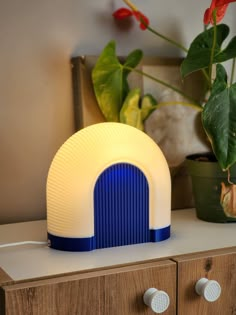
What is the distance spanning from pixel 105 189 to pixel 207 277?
0.25 meters

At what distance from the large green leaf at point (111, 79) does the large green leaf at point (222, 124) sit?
312 millimetres

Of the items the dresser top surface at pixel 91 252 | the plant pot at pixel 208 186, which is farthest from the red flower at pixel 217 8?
the dresser top surface at pixel 91 252

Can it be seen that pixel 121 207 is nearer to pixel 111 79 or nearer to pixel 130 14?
pixel 111 79

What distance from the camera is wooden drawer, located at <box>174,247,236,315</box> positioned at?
3.25 ft

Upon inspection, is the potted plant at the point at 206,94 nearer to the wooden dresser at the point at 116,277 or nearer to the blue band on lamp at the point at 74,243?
the wooden dresser at the point at 116,277

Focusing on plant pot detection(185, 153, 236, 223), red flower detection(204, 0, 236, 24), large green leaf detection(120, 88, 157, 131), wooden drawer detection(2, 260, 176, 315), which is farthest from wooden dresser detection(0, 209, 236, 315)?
red flower detection(204, 0, 236, 24)

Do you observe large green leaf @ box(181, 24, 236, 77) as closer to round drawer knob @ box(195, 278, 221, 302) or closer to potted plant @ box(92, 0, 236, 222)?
potted plant @ box(92, 0, 236, 222)

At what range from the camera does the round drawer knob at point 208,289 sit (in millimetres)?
982

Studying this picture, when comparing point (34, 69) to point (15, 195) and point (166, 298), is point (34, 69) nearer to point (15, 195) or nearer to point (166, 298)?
point (15, 195)

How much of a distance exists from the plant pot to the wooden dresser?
148mm

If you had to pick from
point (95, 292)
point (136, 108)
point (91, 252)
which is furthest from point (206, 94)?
point (95, 292)

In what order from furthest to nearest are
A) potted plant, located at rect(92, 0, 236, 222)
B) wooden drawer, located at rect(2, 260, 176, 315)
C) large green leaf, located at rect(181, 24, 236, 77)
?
large green leaf, located at rect(181, 24, 236, 77) → potted plant, located at rect(92, 0, 236, 222) → wooden drawer, located at rect(2, 260, 176, 315)

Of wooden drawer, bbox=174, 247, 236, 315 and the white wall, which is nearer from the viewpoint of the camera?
wooden drawer, bbox=174, 247, 236, 315

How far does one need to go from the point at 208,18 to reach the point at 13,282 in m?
0.76
